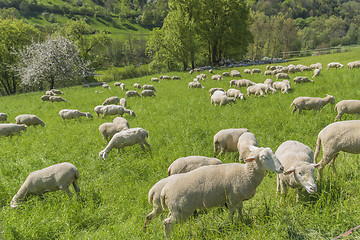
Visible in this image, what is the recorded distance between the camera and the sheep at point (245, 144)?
5.95 metres

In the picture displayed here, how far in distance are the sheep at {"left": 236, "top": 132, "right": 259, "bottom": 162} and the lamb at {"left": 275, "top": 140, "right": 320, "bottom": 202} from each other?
0.92m

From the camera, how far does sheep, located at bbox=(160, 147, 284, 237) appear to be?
358 cm

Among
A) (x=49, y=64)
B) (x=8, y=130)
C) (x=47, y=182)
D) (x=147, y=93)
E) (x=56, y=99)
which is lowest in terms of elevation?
(x=47, y=182)

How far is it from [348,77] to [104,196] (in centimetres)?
1766

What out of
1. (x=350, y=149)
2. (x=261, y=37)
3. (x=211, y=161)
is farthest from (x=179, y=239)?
(x=261, y=37)

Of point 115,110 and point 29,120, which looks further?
point 115,110

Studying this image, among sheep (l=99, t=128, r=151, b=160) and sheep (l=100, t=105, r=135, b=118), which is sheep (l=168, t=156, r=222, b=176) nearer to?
sheep (l=99, t=128, r=151, b=160)

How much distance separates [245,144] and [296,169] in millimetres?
2249

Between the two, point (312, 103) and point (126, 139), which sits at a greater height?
point (312, 103)

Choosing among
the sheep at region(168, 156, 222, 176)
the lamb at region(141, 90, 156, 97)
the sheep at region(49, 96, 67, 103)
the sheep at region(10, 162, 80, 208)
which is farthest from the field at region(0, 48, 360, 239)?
the sheep at region(49, 96, 67, 103)

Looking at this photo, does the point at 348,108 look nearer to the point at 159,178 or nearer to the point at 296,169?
the point at 296,169

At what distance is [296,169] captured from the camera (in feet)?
12.7

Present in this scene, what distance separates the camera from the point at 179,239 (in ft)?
11.2

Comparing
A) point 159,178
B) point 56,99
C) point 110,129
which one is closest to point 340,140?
point 159,178
